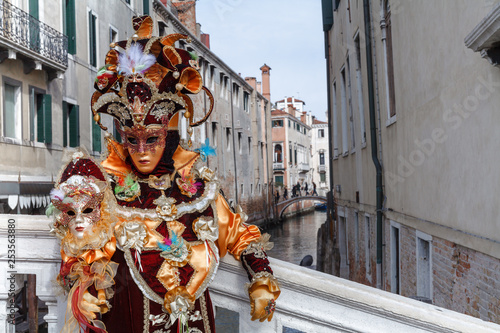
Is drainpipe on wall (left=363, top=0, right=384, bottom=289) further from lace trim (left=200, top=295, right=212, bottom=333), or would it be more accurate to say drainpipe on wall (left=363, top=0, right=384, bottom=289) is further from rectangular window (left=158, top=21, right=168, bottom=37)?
rectangular window (left=158, top=21, right=168, bottom=37)

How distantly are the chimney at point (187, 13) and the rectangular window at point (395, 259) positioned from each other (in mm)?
21224

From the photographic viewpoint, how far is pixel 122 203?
2693 millimetres

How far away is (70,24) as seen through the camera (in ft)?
47.2

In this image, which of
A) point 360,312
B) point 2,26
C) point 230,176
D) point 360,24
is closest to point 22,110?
point 2,26

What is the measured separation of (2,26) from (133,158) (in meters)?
10.2

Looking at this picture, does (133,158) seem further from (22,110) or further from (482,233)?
(22,110)

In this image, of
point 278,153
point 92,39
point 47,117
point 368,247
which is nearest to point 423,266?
point 368,247

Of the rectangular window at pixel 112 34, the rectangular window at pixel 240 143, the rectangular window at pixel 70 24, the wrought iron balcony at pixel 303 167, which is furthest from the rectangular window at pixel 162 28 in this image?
the wrought iron balcony at pixel 303 167

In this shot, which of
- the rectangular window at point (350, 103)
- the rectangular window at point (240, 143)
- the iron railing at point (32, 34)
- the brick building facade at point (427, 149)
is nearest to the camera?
the brick building facade at point (427, 149)

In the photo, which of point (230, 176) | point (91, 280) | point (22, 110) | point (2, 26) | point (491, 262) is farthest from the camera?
point (230, 176)

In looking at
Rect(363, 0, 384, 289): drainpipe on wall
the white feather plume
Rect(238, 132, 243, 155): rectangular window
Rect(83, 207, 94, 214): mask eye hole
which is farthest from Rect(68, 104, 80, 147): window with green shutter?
Rect(238, 132, 243, 155): rectangular window

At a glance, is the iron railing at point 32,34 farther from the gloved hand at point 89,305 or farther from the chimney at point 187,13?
the chimney at point 187,13

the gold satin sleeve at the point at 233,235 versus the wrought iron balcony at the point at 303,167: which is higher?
the wrought iron balcony at the point at 303,167

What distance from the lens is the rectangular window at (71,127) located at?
14.4 metres
